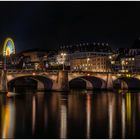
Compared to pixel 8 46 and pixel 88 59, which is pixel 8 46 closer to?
pixel 8 46

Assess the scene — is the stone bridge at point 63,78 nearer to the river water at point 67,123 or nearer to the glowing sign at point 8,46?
the glowing sign at point 8,46

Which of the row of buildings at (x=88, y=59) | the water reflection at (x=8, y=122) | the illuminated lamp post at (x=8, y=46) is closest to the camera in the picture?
the water reflection at (x=8, y=122)

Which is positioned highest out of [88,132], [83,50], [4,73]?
[83,50]

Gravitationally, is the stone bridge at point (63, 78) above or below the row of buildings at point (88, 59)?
below

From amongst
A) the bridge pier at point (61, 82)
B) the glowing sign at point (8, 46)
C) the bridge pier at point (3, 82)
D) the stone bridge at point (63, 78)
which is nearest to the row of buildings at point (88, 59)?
the glowing sign at point (8, 46)

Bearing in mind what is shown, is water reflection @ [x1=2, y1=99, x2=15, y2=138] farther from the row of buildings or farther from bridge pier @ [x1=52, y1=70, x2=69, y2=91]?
the row of buildings

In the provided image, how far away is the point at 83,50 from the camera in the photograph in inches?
4414

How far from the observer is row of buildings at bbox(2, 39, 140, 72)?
91.4m

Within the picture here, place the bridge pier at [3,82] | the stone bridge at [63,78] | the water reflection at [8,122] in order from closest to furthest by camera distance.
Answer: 1. the water reflection at [8,122]
2. the bridge pier at [3,82]
3. the stone bridge at [63,78]

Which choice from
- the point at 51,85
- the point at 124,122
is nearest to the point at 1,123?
the point at 124,122

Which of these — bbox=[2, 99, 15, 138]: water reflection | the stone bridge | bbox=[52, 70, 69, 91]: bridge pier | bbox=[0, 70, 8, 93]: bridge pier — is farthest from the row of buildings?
bbox=[2, 99, 15, 138]: water reflection

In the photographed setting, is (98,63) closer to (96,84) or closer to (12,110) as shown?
(96,84)

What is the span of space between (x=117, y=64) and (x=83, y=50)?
1963cm

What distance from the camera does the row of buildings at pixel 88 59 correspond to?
300 feet
